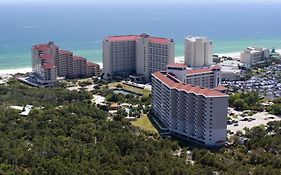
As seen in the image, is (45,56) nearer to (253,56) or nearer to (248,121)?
(248,121)

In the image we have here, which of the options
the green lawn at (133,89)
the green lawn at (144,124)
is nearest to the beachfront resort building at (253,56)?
the green lawn at (133,89)

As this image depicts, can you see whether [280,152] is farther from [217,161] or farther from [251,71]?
[251,71]

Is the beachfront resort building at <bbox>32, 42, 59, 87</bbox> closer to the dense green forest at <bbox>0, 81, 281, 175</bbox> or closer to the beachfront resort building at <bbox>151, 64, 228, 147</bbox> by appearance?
the dense green forest at <bbox>0, 81, 281, 175</bbox>

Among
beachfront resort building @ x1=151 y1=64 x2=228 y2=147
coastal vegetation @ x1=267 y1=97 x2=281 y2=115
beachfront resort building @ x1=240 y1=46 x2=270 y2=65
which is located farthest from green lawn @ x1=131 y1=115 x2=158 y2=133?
beachfront resort building @ x1=240 y1=46 x2=270 y2=65

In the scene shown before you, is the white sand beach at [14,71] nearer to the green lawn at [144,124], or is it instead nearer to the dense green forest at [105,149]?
the dense green forest at [105,149]

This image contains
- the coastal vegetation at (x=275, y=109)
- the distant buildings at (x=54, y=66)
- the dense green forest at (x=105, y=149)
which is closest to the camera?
the dense green forest at (x=105, y=149)

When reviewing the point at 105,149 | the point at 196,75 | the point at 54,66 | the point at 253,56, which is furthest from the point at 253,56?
the point at 105,149
